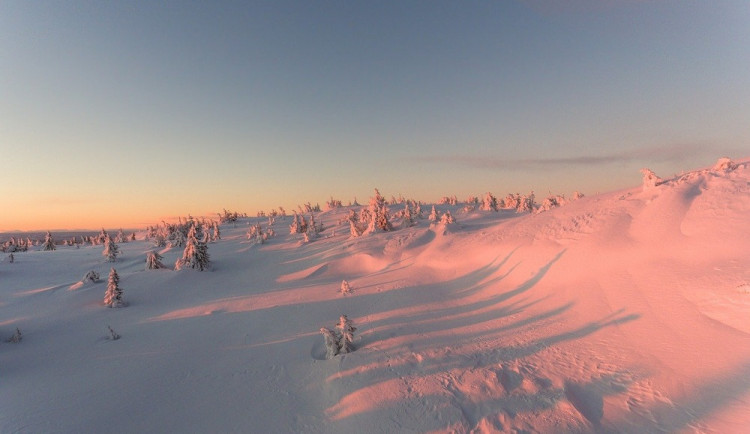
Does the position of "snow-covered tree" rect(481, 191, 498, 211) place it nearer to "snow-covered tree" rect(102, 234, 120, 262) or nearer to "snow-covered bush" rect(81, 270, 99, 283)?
"snow-covered bush" rect(81, 270, 99, 283)

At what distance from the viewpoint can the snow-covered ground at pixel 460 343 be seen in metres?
6.91

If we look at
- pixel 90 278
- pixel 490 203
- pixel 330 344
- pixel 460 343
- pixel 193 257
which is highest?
pixel 490 203

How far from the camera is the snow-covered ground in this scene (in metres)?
6.91

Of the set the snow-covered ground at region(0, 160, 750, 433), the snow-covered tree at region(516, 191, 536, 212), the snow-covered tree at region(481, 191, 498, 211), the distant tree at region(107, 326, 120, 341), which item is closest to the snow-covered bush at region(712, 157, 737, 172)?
the snow-covered ground at region(0, 160, 750, 433)

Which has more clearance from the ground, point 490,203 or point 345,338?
point 490,203

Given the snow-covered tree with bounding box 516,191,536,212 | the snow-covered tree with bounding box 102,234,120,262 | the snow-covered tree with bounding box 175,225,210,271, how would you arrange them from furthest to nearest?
the snow-covered tree with bounding box 516,191,536,212
the snow-covered tree with bounding box 102,234,120,262
the snow-covered tree with bounding box 175,225,210,271

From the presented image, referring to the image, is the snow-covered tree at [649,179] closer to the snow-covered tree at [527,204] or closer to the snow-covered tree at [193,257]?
the snow-covered tree at [527,204]

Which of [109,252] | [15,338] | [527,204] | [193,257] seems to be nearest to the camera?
[15,338]

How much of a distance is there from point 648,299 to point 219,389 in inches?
555

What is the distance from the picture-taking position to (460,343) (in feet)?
32.7

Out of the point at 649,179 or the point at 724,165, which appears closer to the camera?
the point at 724,165

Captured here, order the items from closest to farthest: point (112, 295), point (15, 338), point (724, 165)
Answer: point (15, 338) < point (724, 165) < point (112, 295)

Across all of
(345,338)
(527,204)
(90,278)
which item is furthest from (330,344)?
(527,204)

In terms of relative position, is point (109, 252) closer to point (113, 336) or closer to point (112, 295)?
point (112, 295)
